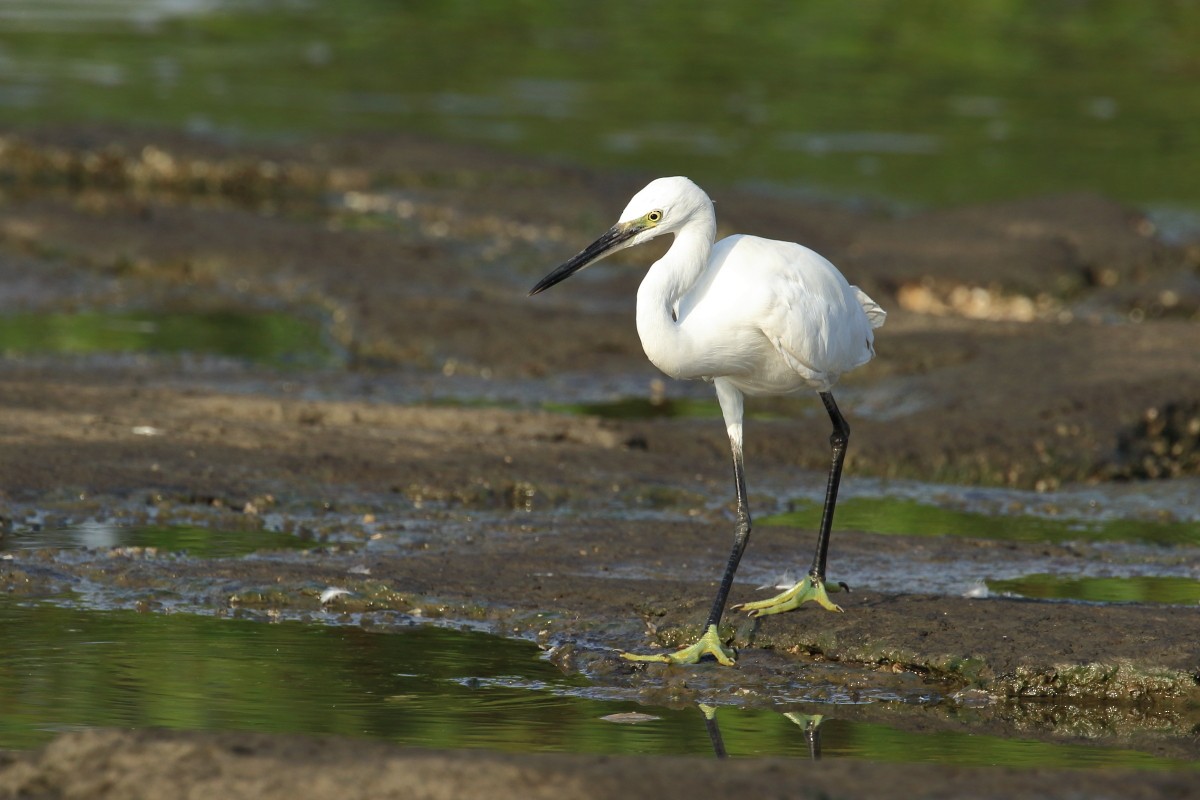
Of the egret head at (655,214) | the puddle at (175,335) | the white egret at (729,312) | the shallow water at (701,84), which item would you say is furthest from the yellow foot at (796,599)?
→ the shallow water at (701,84)

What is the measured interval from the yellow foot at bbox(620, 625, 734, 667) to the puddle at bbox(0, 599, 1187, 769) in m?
0.24

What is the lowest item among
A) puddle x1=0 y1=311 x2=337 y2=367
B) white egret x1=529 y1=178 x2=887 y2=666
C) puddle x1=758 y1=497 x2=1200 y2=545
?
puddle x1=758 y1=497 x2=1200 y2=545

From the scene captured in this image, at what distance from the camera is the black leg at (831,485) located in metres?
5.65

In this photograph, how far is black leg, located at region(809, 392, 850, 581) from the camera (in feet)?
18.5

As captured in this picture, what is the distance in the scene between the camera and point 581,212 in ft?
44.6

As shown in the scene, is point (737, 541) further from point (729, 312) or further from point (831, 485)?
point (729, 312)

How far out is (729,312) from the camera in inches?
214

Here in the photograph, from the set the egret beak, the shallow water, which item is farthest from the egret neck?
the shallow water

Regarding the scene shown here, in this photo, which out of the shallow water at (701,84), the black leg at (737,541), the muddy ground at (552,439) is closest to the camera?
the muddy ground at (552,439)

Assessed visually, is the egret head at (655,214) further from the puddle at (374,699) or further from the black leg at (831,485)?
the puddle at (374,699)

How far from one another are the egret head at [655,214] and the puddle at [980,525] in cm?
190

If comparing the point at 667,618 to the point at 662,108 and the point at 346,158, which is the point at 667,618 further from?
the point at 662,108

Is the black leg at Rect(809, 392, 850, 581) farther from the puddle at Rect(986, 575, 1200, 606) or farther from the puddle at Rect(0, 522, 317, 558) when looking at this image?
the puddle at Rect(0, 522, 317, 558)

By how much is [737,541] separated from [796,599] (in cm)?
24
